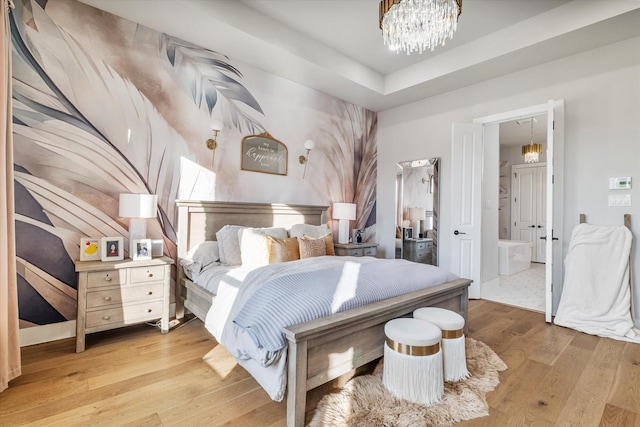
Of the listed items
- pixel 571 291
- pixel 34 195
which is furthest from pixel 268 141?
pixel 571 291

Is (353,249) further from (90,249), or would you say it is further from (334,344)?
(90,249)

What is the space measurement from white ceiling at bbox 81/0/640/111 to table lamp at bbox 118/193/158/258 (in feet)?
5.46

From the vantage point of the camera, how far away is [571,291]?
314cm

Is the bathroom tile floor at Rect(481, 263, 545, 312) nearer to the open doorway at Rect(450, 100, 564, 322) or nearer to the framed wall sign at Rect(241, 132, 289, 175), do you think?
the open doorway at Rect(450, 100, 564, 322)

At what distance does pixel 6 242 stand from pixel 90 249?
0.79 meters

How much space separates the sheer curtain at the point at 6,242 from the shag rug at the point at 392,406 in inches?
75.8

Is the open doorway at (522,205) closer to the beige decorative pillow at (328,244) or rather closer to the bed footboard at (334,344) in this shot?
the beige decorative pillow at (328,244)

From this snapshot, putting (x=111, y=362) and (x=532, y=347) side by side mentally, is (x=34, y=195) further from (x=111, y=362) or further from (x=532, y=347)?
(x=532, y=347)

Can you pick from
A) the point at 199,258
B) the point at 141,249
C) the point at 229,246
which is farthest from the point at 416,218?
the point at 141,249

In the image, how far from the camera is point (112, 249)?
2725mm

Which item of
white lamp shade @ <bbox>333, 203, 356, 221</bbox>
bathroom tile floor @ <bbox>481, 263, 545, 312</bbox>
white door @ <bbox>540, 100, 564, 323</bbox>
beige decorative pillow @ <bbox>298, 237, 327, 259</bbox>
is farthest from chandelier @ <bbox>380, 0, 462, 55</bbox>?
bathroom tile floor @ <bbox>481, 263, 545, 312</bbox>

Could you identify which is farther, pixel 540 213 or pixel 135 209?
pixel 540 213

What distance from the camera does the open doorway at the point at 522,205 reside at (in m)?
5.53

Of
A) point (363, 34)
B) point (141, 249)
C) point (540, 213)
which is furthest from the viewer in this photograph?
point (540, 213)
